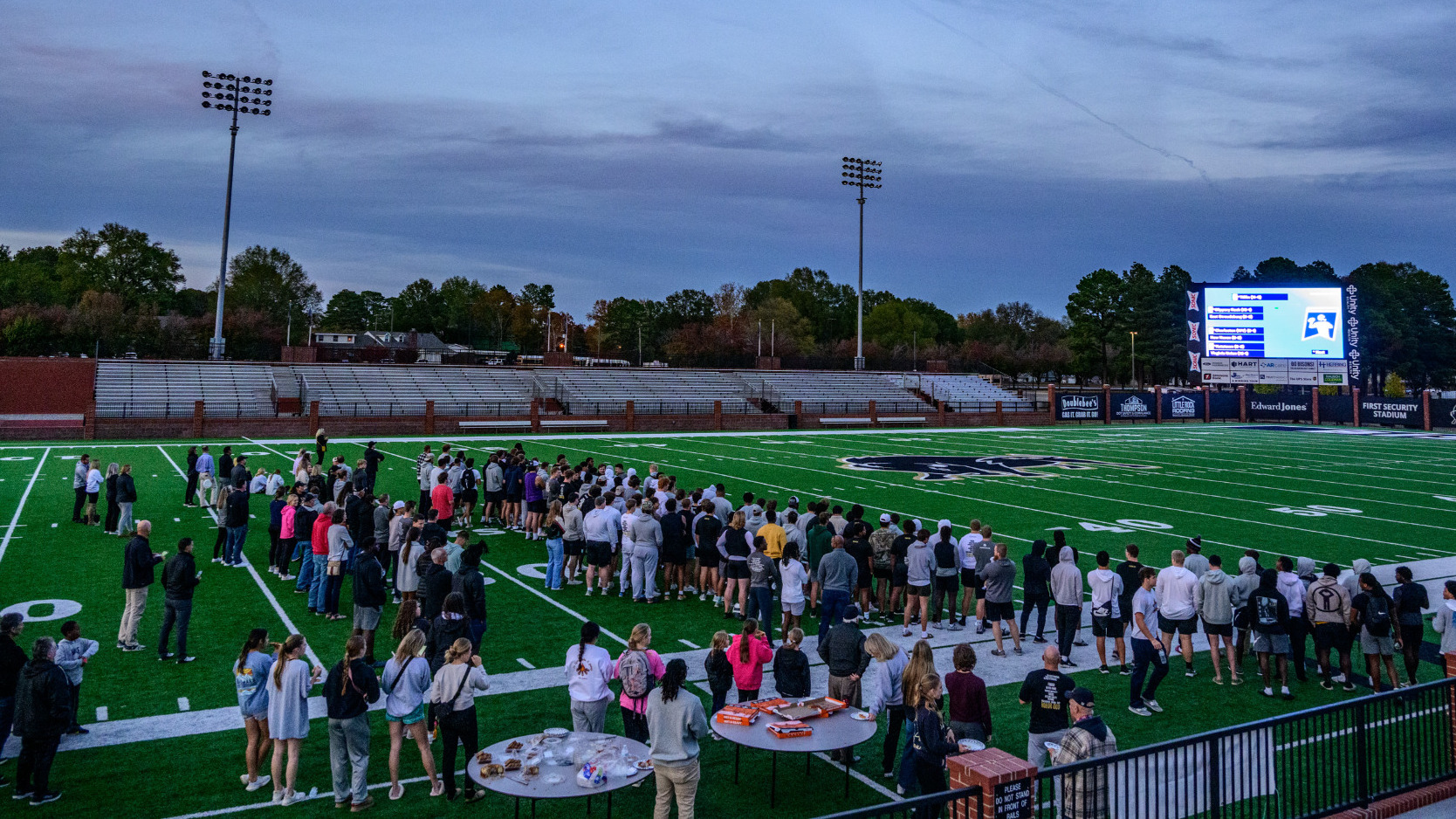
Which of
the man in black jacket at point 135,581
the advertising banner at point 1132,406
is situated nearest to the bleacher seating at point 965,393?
the advertising banner at point 1132,406

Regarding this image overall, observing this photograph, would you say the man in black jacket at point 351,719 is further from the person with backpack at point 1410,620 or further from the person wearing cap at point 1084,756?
the person with backpack at point 1410,620

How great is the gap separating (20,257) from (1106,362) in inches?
4845

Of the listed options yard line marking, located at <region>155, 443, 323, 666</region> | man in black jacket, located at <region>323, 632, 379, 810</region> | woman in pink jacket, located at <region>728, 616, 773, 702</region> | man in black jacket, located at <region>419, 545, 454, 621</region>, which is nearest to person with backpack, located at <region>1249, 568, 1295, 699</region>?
woman in pink jacket, located at <region>728, 616, 773, 702</region>

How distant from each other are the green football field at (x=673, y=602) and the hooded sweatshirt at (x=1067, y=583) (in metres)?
0.92

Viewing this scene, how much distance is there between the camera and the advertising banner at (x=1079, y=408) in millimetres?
66125

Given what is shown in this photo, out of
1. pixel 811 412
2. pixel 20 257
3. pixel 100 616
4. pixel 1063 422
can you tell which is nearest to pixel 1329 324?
pixel 1063 422

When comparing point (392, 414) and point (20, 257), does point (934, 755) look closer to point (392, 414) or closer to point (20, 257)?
point (392, 414)

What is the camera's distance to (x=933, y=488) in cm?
2777

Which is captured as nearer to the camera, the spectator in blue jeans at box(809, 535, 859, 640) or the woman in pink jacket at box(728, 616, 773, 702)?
the woman in pink jacket at box(728, 616, 773, 702)

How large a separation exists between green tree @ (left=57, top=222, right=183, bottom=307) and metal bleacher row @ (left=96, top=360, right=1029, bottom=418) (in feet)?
177

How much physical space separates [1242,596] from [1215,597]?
0.47 metres

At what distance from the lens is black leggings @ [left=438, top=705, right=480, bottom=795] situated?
7797 mm

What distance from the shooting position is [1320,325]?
60219mm

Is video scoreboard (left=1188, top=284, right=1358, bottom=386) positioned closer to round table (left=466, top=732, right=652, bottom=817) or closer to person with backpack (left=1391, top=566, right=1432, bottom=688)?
person with backpack (left=1391, top=566, right=1432, bottom=688)
